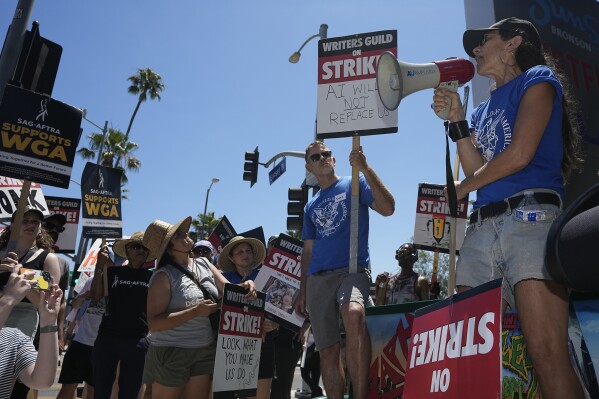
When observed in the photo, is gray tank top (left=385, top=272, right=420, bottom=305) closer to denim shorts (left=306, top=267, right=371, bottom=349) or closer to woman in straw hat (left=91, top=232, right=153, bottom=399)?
woman in straw hat (left=91, top=232, right=153, bottom=399)

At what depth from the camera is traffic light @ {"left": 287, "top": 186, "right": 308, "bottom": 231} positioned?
12.7 meters

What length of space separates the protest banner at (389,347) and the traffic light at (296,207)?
8.17 metres

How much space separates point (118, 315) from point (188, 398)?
1949 mm

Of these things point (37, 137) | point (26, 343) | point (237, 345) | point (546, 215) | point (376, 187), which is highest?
point (37, 137)

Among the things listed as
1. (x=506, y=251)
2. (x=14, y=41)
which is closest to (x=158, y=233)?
(x=506, y=251)

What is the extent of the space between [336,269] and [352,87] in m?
1.60

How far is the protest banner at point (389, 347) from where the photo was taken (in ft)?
13.4

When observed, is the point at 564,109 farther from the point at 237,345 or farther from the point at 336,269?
the point at 237,345

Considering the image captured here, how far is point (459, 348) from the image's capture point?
2.29 meters

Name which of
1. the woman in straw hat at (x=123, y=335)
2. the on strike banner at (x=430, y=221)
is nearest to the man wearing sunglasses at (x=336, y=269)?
the woman in straw hat at (x=123, y=335)

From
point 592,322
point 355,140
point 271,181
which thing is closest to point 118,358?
point 355,140

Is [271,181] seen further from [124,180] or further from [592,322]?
[124,180]

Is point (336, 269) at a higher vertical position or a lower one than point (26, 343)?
higher

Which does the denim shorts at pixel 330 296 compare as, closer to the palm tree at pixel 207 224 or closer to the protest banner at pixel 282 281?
the protest banner at pixel 282 281
